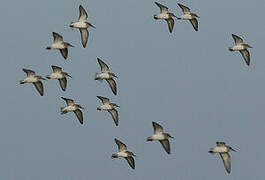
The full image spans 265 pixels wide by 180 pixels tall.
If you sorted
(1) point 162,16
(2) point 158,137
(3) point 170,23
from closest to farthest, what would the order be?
(2) point 158,137, (1) point 162,16, (3) point 170,23

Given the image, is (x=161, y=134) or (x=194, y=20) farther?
(x=194, y=20)

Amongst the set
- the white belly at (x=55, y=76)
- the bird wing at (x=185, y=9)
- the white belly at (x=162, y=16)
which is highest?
the bird wing at (x=185, y=9)

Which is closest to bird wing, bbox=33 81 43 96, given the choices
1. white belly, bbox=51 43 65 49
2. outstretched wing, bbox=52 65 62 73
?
outstretched wing, bbox=52 65 62 73

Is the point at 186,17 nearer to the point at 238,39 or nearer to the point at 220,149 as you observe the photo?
the point at 238,39

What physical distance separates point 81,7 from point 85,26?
1284 mm

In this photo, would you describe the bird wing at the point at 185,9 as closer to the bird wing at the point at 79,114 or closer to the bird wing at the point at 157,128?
the bird wing at the point at 157,128

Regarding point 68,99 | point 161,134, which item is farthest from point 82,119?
point 161,134

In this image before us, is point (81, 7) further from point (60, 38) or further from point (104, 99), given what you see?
point (104, 99)

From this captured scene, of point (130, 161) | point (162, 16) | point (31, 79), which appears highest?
point (162, 16)

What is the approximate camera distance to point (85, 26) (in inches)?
2753

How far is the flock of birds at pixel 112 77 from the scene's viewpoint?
2724 inches

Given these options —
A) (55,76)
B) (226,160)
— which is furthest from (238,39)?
(55,76)

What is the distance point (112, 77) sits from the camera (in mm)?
72000

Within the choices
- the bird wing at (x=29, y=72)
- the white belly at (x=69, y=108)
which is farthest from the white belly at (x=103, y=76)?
the bird wing at (x=29, y=72)
